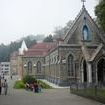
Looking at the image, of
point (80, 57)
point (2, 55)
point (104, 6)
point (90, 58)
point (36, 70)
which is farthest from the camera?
point (2, 55)

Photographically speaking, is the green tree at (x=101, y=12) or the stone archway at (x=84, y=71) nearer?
the green tree at (x=101, y=12)

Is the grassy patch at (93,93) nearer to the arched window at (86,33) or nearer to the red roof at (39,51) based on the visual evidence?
the arched window at (86,33)

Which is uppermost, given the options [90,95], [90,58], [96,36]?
[96,36]

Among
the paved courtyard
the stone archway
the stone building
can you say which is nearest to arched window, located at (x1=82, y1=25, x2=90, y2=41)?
the stone building

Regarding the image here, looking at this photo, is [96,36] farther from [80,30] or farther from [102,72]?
[102,72]

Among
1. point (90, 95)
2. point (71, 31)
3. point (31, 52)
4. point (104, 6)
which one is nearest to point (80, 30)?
point (71, 31)

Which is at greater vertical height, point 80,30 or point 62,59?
point 80,30

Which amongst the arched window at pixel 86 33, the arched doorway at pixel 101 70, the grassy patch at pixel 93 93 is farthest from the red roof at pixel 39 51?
the grassy patch at pixel 93 93

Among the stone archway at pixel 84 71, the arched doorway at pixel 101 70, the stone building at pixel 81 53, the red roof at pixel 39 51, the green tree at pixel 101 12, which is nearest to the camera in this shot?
the green tree at pixel 101 12

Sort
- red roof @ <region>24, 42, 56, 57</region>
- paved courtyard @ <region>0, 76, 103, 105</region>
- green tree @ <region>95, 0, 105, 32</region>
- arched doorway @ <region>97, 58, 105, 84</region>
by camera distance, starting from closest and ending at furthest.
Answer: paved courtyard @ <region>0, 76, 103, 105</region> → green tree @ <region>95, 0, 105, 32</region> → arched doorway @ <region>97, 58, 105, 84</region> → red roof @ <region>24, 42, 56, 57</region>

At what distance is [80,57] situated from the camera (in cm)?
4753

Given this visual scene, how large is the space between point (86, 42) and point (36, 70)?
26.4 m

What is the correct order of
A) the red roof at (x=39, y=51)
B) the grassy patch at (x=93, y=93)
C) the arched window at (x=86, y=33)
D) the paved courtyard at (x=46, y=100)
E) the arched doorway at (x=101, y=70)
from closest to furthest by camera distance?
the paved courtyard at (x=46, y=100) → the grassy patch at (x=93, y=93) → the arched doorway at (x=101, y=70) → the arched window at (x=86, y=33) → the red roof at (x=39, y=51)

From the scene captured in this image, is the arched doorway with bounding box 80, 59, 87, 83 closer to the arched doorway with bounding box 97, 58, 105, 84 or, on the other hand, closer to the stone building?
the stone building
